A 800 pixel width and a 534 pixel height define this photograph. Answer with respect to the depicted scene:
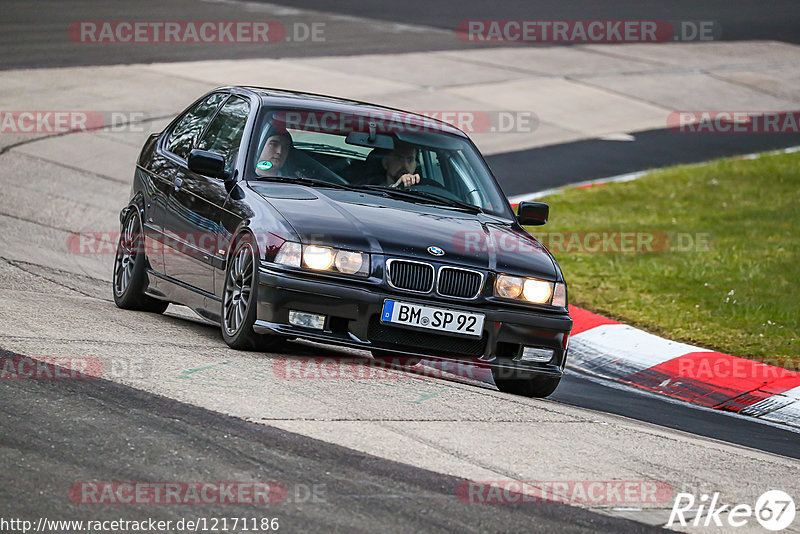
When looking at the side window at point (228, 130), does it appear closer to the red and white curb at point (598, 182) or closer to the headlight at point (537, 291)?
the headlight at point (537, 291)

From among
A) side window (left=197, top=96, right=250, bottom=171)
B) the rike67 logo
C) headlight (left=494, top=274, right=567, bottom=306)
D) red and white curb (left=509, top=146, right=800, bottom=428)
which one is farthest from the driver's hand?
the rike67 logo

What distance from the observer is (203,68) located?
23125mm

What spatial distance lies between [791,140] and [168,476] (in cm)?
1801

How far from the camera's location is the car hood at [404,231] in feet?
23.8

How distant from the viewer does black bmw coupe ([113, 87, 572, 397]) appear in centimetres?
719

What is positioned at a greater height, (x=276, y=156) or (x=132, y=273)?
(x=276, y=156)

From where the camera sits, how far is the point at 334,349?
27.7ft

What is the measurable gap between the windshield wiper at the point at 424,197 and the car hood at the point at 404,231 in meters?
0.16

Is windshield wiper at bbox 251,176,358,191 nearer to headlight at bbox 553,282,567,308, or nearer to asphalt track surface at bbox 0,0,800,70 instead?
headlight at bbox 553,282,567,308

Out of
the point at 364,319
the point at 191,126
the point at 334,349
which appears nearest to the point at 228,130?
the point at 191,126

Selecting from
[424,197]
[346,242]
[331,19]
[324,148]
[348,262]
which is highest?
→ [331,19]

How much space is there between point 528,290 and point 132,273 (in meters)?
3.12

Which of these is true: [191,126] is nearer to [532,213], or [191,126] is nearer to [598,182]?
[532,213]

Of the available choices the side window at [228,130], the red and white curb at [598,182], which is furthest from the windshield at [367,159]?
the red and white curb at [598,182]
